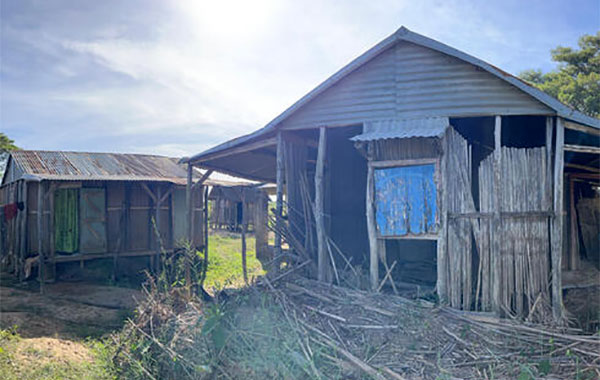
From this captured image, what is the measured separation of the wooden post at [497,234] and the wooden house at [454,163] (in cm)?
2

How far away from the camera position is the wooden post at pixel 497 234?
6652mm

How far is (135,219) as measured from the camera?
13.6 m

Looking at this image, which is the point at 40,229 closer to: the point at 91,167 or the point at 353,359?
the point at 91,167

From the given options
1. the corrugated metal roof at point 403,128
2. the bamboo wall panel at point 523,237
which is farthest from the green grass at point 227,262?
the bamboo wall panel at point 523,237

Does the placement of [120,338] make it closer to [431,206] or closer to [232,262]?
[431,206]

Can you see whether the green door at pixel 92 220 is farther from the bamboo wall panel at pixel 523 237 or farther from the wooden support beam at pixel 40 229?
the bamboo wall panel at pixel 523 237

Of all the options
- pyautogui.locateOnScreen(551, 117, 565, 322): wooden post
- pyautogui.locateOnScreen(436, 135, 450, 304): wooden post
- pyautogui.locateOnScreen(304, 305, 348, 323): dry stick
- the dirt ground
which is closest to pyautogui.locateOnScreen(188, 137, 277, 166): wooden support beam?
pyautogui.locateOnScreen(436, 135, 450, 304): wooden post

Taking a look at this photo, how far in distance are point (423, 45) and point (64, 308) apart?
8929 millimetres

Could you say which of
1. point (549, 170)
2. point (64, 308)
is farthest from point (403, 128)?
point (64, 308)

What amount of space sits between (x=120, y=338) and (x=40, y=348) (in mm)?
1370

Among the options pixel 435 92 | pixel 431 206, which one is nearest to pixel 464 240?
pixel 431 206

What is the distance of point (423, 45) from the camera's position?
7.23m

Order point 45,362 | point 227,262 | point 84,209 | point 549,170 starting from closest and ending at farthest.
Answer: point 45,362 → point 549,170 → point 84,209 → point 227,262

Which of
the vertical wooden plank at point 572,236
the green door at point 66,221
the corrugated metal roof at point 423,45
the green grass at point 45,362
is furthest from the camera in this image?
the green door at point 66,221
